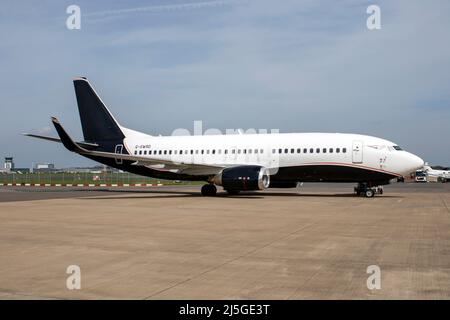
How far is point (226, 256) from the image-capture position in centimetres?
841

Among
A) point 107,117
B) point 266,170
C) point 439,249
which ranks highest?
point 107,117

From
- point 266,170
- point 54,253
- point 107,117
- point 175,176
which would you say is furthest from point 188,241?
point 107,117

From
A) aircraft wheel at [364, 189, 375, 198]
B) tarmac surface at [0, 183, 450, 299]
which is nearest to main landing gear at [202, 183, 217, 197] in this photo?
aircraft wheel at [364, 189, 375, 198]

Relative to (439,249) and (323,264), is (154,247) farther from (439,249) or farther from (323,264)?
(439,249)

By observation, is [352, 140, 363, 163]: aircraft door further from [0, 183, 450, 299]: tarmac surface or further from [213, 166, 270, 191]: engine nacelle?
[0, 183, 450, 299]: tarmac surface

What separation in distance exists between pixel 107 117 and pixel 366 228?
72.7 feet

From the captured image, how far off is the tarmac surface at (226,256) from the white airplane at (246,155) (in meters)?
8.81

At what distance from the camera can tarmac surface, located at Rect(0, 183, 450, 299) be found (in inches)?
239

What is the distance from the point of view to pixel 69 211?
1706cm

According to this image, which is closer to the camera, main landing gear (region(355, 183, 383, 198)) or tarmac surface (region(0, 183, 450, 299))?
tarmac surface (region(0, 183, 450, 299))

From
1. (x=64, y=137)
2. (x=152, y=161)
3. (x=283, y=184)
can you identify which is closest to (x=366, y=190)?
(x=283, y=184)

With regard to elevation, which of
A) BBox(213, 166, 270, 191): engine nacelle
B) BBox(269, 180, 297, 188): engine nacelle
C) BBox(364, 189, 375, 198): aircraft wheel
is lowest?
BBox(364, 189, 375, 198): aircraft wheel

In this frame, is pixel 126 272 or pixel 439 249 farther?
pixel 439 249
